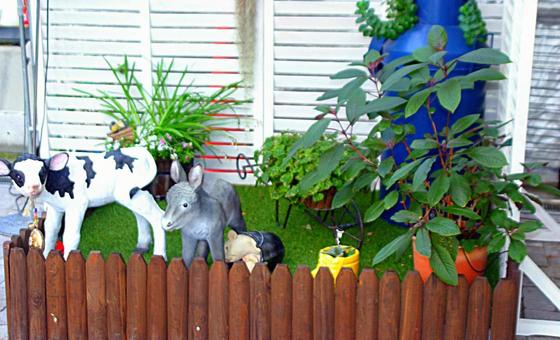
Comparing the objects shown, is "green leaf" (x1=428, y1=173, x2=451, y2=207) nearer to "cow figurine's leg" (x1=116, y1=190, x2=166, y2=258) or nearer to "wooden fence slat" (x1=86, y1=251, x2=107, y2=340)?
"wooden fence slat" (x1=86, y1=251, x2=107, y2=340)

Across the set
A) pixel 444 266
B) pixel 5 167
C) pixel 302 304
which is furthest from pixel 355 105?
pixel 5 167

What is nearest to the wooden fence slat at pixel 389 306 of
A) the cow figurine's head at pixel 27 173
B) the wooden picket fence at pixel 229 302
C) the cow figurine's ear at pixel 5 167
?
the wooden picket fence at pixel 229 302

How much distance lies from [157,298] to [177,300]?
4.1 inches

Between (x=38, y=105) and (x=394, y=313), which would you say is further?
(x=38, y=105)

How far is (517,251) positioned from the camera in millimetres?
3771

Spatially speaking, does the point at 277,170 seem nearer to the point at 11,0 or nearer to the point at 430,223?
the point at 430,223

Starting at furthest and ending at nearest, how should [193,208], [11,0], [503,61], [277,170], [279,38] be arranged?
[11,0] → [279,38] → [277,170] → [193,208] → [503,61]

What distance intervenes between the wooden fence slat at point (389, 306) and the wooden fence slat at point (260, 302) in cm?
54

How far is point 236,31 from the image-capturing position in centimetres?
658

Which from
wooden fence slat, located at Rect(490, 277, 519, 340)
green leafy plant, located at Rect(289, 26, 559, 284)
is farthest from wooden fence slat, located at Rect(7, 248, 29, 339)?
wooden fence slat, located at Rect(490, 277, 519, 340)

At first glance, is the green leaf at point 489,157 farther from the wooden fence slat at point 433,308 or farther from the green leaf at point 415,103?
the wooden fence slat at point 433,308

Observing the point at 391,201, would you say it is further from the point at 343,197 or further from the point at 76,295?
the point at 76,295

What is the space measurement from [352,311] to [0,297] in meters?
2.29

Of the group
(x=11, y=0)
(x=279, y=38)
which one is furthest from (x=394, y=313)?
(x=11, y=0)
